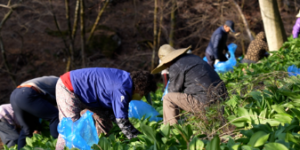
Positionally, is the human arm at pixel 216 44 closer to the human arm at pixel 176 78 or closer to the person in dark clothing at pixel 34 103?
the human arm at pixel 176 78

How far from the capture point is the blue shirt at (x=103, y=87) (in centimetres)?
316

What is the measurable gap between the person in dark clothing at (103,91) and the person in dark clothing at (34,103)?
1.76 feet

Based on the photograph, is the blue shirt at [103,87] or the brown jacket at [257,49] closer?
the blue shirt at [103,87]

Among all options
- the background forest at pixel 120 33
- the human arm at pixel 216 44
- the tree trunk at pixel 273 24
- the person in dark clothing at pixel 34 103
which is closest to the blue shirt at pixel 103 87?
the person in dark clothing at pixel 34 103

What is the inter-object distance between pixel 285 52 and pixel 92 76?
3.85 m

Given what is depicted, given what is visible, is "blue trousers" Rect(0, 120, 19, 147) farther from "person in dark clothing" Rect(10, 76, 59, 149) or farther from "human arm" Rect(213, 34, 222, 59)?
"human arm" Rect(213, 34, 222, 59)

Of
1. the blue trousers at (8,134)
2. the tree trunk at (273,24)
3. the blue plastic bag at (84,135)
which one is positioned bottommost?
the blue trousers at (8,134)

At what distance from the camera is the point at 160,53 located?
4305 millimetres

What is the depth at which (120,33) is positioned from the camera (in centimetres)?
1548

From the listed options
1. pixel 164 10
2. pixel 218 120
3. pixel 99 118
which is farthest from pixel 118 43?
pixel 218 120

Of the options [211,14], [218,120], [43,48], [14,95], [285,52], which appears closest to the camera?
[218,120]

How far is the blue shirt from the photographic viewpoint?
316 centimetres

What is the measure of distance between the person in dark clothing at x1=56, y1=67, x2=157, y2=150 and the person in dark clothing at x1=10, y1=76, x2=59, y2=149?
535mm

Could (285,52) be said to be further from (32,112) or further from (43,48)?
(43,48)
